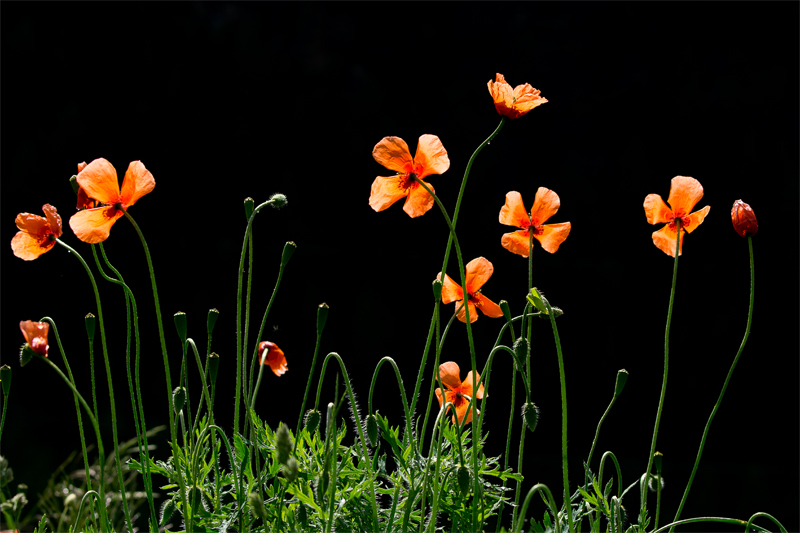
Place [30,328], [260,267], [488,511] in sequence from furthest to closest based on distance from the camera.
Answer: [260,267]
[488,511]
[30,328]

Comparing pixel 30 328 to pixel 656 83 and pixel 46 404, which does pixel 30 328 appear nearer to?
pixel 46 404

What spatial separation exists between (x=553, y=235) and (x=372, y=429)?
42 cm

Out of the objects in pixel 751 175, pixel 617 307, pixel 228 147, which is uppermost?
pixel 228 147

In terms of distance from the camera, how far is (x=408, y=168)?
1.10 meters

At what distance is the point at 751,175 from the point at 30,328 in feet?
8.44

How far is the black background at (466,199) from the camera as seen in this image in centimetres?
274

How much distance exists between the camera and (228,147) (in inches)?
110

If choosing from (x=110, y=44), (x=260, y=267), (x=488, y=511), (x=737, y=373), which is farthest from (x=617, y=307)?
(x=110, y=44)

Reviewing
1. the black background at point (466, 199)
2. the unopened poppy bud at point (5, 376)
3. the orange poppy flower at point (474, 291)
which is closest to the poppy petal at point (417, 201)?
the orange poppy flower at point (474, 291)

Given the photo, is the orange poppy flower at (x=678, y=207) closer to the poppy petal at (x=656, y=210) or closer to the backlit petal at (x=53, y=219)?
the poppy petal at (x=656, y=210)

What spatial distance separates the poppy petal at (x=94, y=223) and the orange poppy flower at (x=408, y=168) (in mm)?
352

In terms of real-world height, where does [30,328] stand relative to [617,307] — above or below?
above

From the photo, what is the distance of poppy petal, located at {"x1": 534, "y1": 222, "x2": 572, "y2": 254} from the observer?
1183mm

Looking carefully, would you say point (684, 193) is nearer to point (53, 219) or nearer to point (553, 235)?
point (553, 235)
